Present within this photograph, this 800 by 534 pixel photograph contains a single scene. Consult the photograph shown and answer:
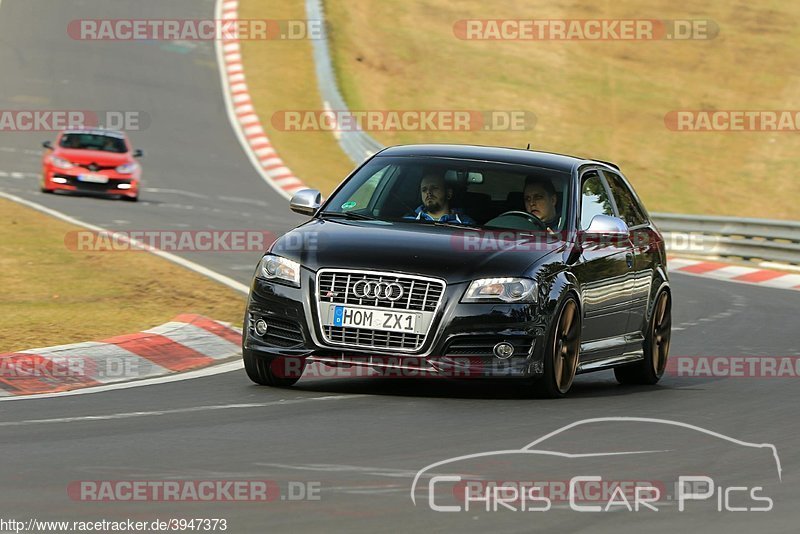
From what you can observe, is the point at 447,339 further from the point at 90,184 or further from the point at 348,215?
the point at 90,184

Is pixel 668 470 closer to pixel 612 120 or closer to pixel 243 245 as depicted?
pixel 243 245

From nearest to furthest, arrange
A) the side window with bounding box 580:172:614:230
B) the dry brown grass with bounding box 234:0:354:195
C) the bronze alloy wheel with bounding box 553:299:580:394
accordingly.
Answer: the bronze alloy wheel with bounding box 553:299:580:394 → the side window with bounding box 580:172:614:230 → the dry brown grass with bounding box 234:0:354:195

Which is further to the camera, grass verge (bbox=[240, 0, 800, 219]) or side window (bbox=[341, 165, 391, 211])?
grass verge (bbox=[240, 0, 800, 219])

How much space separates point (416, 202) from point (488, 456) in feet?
11.1

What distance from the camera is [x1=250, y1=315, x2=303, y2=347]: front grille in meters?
10.1

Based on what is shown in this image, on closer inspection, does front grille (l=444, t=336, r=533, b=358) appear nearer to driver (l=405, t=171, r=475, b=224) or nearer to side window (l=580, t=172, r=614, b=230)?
driver (l=405, t=171, r=475, b=224)

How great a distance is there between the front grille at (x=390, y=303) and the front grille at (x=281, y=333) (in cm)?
23

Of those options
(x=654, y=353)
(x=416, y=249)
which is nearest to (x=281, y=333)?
(x=416, y=249)

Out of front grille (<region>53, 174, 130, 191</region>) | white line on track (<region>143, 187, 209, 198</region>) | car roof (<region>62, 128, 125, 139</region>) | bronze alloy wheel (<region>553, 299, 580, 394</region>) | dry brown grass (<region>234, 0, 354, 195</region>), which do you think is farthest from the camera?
dry brown grass (<region>234, 0, 354, 195</region>)

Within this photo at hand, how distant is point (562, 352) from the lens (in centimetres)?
1048

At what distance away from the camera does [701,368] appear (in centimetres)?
1331

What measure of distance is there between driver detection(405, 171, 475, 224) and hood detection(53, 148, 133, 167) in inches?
669

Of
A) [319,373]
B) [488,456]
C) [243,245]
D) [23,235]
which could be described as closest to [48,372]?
[319,373]

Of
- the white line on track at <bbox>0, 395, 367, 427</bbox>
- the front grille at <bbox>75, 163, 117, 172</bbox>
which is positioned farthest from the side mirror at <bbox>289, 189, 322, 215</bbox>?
the front grille at <bbox>75, 163, 117, 172</bbox>
